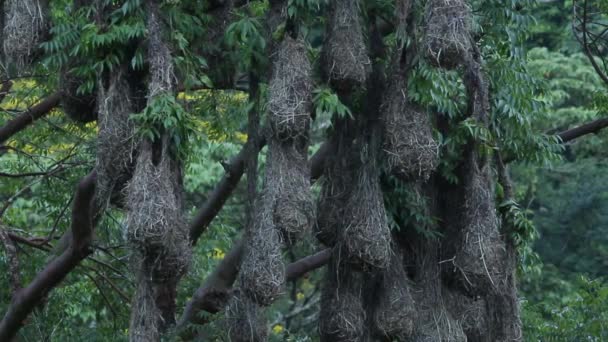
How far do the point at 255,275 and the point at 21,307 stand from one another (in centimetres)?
325

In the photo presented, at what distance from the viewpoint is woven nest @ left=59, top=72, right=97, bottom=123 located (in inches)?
360

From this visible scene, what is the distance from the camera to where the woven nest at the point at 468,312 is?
9844 millimetres

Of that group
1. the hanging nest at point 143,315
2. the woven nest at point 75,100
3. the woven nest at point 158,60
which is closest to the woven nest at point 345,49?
the woven nest at point 158,60

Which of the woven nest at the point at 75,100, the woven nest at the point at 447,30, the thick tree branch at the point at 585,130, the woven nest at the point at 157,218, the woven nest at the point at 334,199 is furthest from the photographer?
the thick tree branch at the point at 585,130

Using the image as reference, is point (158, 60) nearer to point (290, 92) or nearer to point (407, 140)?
point (290, 92)

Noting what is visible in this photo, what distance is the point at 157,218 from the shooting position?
26.0 feet

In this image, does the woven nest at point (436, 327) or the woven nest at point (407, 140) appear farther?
the woven nest at point (436, 327)

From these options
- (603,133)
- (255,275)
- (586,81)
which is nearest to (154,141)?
(255,275)

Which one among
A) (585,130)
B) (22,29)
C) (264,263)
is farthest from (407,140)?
(585,130)

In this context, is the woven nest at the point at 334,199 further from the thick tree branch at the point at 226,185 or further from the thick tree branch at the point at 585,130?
the thick tree branch at the point at 585,130

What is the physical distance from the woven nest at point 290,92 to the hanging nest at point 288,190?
16cm

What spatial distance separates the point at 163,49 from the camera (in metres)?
8.36

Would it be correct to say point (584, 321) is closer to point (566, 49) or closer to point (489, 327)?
point (489, 327)

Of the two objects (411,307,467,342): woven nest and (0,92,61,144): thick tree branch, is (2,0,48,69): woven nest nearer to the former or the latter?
(0,92,61,144): thick tree branch
